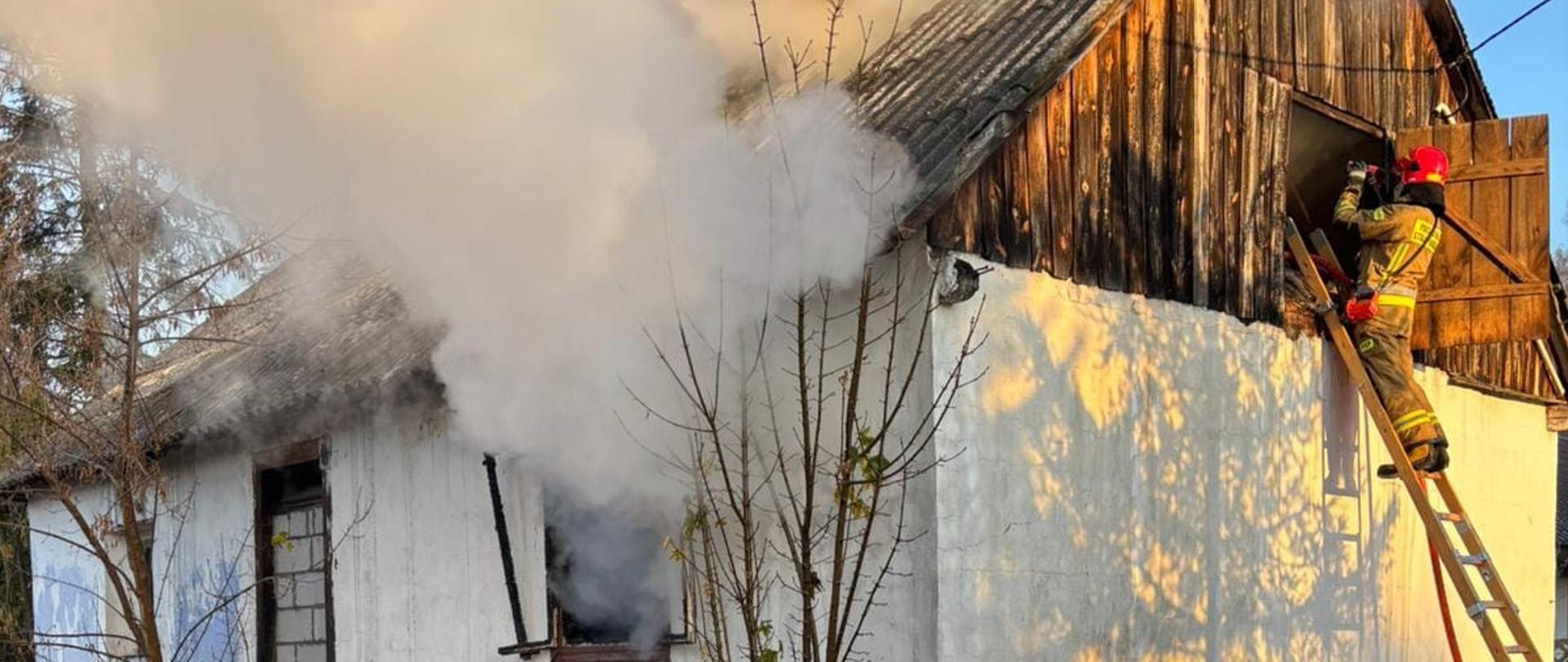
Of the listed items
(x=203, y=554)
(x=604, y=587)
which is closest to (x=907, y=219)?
(x=604, y=587)

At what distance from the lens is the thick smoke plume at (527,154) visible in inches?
281

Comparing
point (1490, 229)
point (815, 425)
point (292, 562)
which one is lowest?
point (292, 562)

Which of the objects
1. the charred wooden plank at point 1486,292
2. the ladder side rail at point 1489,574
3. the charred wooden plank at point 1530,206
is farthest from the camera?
the charred wooden plank at point 1530,206

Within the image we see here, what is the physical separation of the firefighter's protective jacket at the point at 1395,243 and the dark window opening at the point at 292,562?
6435 millimetres

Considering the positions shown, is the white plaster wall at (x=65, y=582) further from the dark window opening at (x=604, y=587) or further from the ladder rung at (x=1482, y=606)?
the ladder rung at (x=1482, y=606)

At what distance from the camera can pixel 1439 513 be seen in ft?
30.1

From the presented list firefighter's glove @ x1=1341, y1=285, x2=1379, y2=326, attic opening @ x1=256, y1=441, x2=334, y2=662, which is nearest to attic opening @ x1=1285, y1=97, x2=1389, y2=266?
firefighter's glove @ x1=1341, y1=285, x2=1379, y2=326

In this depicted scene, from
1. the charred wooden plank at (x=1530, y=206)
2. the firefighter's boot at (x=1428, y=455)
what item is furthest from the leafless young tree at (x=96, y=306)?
the charred wooden plank at (x=1530, y=206)

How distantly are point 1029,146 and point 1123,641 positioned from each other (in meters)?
2.38

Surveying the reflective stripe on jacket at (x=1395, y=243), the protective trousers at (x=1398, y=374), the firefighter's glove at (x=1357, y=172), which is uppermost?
the firefighter's glove at (x=1357, y=172)

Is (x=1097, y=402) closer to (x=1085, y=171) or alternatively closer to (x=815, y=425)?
(x=1085, y=171)

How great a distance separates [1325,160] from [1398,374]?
2.46m

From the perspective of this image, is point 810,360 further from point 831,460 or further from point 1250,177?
point 1250,177

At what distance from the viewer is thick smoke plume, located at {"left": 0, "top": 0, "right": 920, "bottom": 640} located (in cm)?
714
